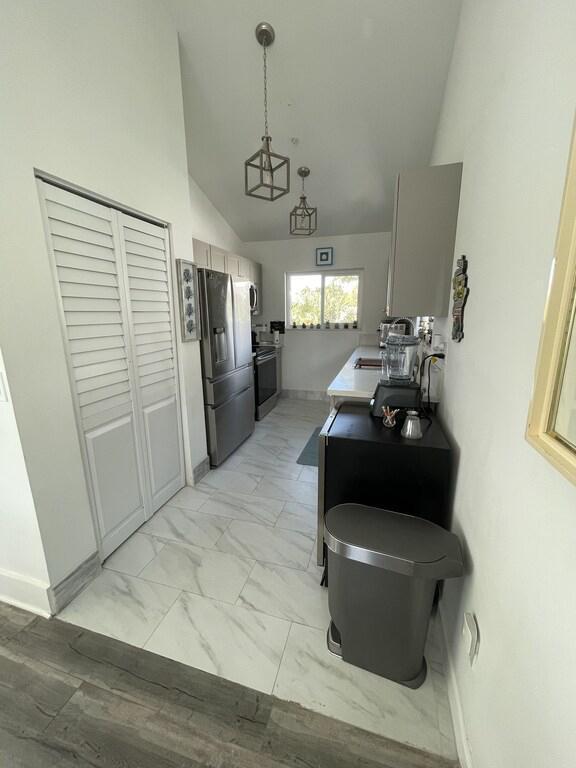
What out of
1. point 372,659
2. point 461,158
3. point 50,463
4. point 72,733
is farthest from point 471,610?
point 461,158

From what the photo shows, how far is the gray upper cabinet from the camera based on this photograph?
1.57 meters

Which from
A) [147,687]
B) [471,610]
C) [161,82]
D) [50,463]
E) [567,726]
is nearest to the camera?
[567,726]

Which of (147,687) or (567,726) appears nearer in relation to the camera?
(567,726)

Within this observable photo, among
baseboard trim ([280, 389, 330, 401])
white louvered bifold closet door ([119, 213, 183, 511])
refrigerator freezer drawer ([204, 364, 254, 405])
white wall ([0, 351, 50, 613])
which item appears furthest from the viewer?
baseboard trim ([280, 389, 330, 401])

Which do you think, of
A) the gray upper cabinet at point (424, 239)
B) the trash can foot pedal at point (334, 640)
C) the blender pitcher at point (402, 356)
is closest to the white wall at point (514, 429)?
the gray upper cabinet at point (424, 239)

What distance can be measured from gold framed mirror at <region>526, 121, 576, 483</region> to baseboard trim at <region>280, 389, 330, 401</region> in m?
4.46

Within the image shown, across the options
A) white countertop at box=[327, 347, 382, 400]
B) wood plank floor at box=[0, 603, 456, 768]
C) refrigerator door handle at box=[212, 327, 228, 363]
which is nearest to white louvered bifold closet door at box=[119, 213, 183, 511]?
refrigerator door handle at box=[212, 327, 228, 363]

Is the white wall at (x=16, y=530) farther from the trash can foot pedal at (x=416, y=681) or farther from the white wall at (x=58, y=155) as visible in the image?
the trash can foot pedal at (x=416, y=681)

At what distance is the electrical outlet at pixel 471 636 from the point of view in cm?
97

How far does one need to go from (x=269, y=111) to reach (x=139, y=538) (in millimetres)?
3490

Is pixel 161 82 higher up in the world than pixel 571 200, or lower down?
higher up

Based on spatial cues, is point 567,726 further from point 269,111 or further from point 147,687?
point 269,111

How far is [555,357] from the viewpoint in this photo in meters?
0.60

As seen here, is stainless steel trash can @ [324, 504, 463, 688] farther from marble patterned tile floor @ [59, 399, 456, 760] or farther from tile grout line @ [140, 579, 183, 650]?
tile grout line @ [140, 579, 183, 650]
